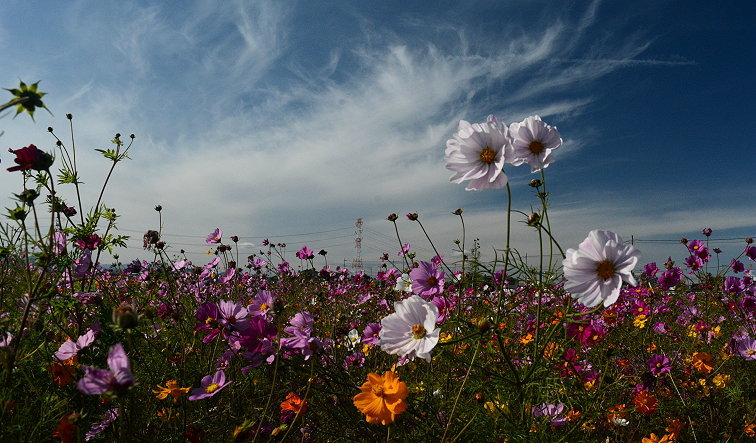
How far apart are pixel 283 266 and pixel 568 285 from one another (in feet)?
13.1

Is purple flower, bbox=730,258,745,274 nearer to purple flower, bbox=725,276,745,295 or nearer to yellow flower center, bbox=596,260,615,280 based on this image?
purple flower, bbox=725,276,745,295

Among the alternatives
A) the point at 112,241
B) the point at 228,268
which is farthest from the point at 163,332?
the point at 228,268

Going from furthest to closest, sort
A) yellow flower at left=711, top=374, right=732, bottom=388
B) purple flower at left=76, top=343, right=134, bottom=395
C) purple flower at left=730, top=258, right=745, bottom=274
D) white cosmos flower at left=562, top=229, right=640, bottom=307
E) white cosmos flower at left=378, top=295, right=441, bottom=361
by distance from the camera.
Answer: purple flower at left=730, top=258, right=745, bottom=274, yellow flower at left=711, top=374, right=732, bottom=388, white cosmos flower at left=378, top=295, right=441, bottom=361, white cosmos flower at left=562, top=229, right=640, bottom=307, purple flower at left=76, top=343, right=134, bottom=395

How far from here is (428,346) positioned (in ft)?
2.87

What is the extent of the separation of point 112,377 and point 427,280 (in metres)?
1.05

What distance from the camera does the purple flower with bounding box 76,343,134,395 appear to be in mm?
600

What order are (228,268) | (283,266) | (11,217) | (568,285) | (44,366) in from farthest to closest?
1. (283,266)
2. (228,268)
3. (44,366)
4. (11,217)
5. (568,285)

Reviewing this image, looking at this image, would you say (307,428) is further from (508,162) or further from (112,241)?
(112,241)

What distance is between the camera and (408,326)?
1.02 meters

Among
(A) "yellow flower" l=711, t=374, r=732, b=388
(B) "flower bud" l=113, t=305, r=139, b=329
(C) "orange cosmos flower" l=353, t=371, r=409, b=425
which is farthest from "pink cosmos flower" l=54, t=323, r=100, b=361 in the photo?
(A) "yellow flower" l=711, t=374, r=732, b=388

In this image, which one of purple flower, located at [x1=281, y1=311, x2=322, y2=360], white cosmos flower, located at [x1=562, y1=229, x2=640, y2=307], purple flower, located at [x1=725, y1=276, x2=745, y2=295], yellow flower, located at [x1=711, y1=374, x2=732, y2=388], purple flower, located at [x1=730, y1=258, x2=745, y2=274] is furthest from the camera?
purple flower, located at [x1=730, y1=258, x2=745, y2=274]

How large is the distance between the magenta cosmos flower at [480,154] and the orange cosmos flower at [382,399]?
52cm

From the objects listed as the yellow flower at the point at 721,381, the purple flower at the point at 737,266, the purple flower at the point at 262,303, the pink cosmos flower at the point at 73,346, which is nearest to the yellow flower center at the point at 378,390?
the purple flower at the point at 262,303

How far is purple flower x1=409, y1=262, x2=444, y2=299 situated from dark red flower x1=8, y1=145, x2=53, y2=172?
1175mm
